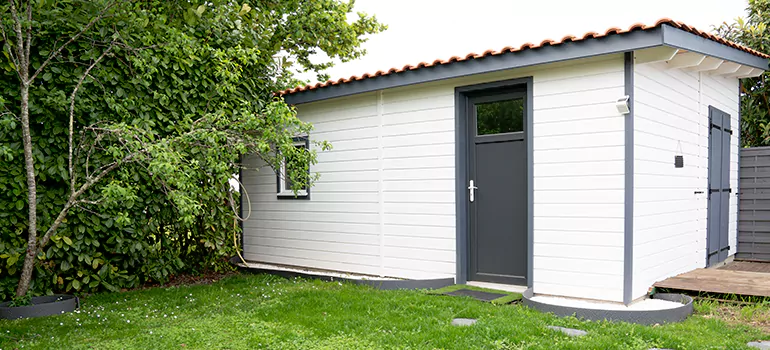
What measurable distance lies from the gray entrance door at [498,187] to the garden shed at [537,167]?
1 cm

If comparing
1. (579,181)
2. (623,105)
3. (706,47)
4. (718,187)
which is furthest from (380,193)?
(718,187)

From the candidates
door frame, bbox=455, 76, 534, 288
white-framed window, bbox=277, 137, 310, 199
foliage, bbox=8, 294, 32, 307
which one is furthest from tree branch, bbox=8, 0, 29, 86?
door frame, bbox=455, 76, 534, 288

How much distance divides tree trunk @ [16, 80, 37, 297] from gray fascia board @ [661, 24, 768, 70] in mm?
5446

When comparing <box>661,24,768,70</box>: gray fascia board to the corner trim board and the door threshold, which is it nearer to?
the corner trim board

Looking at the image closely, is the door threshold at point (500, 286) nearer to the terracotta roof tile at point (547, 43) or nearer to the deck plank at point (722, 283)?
the deck plank at point (722, 283)

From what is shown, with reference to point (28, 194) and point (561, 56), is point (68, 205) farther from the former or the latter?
point (561, 56)

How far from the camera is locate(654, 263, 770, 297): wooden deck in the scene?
4.96 meters

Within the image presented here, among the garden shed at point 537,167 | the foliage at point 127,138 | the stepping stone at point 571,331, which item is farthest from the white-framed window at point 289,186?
the stepping stone at point 571,331

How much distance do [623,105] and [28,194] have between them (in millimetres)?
5397

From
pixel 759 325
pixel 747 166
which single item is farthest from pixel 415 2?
pixel 759 325

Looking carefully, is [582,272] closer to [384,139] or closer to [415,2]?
[384,139]

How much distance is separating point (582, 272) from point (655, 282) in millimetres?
823

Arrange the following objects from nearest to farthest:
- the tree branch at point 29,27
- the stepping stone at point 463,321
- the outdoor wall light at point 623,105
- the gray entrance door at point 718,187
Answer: the stepping stone at point 463,321, the outdoor wall light at point 623,105, the tree branch at point 29,27, the gray entrance door at point 718,187

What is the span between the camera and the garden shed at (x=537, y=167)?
4852 mm
